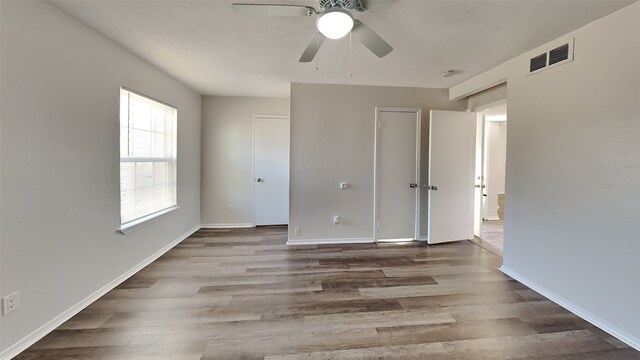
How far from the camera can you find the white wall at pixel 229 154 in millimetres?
4617

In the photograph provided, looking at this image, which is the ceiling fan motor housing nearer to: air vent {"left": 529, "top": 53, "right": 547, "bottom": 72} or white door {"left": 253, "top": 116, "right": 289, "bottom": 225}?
air vent {"left": 529, "top": 53, "right": 547, "bottom": 72}

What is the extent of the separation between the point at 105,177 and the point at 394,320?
9.21 feet

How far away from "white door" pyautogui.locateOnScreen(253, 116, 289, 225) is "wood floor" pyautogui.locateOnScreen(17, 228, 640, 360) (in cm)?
172

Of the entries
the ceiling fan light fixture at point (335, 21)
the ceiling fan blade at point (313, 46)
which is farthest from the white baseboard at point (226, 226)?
the ceiling fan light fixture at point (335, 21)

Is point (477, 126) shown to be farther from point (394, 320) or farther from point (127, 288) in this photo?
point (127, 288)

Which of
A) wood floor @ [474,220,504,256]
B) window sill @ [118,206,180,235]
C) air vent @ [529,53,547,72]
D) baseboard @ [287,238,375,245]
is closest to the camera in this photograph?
air vent @ [529,53,547,72]

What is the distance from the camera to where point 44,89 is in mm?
1787

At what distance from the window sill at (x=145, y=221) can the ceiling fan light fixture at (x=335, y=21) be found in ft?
8.67

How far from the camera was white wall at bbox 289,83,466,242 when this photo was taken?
3760mm

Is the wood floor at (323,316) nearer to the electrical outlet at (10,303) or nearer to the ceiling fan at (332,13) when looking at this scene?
the electrical outlet at (10,303)

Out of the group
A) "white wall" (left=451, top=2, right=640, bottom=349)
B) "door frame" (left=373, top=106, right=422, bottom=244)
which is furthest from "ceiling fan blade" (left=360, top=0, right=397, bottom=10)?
"door frame" (left=373, top=106, right=422, bottom=244)

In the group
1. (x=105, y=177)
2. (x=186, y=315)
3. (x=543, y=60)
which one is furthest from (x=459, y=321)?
(x=105, y=177)

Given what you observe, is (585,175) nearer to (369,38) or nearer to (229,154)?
(369,38)

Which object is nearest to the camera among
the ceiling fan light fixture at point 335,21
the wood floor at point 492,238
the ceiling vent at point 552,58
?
the ceiling fan light fixture at point 335,21
